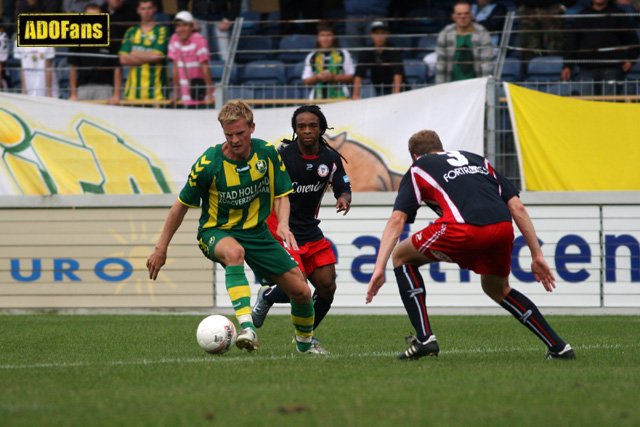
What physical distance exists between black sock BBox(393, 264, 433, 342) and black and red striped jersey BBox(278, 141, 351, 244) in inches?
72.6

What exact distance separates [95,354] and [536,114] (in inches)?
295

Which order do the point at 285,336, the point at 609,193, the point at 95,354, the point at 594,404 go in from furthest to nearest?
the point at 609,193, the point at 285,336, the point at 95,354, the point at 594,404

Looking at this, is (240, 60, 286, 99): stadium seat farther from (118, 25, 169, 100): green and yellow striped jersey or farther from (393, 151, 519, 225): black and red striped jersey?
(393, 151, 519, 225): black and red striped jersey

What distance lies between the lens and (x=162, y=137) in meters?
15.4

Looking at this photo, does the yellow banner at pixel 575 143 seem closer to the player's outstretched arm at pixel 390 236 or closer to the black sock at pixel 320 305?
the black sock at pixel 320 305

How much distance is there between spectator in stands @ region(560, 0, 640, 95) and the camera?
1537cm

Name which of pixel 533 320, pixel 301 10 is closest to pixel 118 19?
pixel 301 10

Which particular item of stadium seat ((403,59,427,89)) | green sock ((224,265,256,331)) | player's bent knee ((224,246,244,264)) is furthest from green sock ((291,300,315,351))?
stadium seat ((403,59,427,89))

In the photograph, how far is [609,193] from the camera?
14.6 m

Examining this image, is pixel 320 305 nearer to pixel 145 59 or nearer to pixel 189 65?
pixel 189 65

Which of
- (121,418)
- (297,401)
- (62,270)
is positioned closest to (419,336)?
(297,401)

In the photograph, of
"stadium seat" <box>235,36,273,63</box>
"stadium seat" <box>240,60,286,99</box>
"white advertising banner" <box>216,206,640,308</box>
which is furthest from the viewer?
"stadium seat" <box>235,36,273,63</box>

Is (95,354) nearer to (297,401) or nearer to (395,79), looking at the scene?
(297,401)

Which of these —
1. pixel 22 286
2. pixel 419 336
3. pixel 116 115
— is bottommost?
pixel 22 286
